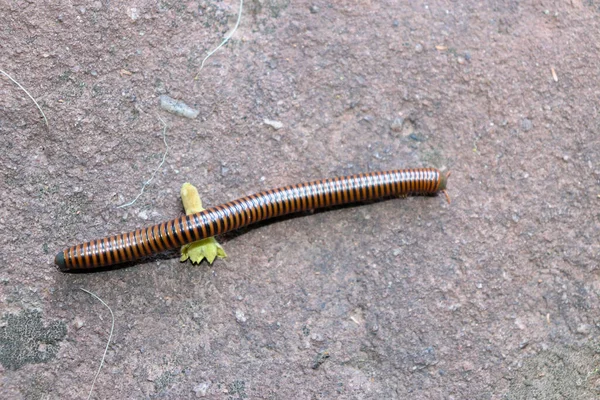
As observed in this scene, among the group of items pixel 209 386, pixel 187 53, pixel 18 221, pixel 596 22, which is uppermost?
pixel 596 22

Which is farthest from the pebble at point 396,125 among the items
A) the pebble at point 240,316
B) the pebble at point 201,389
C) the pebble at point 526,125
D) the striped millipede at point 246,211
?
the pebble at point 201,389

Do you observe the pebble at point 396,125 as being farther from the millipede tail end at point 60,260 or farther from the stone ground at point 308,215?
the millipede tail end at point 60,260

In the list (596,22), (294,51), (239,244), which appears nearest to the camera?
(239,244)

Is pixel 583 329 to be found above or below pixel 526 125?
below

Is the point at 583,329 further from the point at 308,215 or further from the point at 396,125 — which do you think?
the point at 308,215

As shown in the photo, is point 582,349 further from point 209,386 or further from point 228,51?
point 228,51

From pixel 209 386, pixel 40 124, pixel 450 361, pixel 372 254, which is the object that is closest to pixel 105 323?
pixel 209 386

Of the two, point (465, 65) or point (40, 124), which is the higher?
point (465, 65)

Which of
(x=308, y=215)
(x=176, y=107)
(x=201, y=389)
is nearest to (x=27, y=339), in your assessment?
(x=201, y=389)
